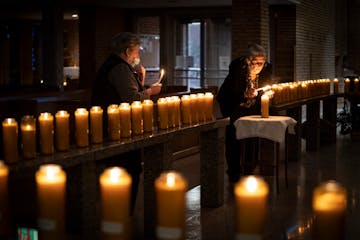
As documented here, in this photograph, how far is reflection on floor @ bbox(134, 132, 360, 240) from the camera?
492 centimetres

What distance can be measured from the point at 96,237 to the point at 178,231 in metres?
2.80

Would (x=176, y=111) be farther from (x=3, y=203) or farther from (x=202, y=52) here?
(x=202, y=52)

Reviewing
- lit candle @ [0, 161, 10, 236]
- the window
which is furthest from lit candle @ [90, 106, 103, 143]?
the window

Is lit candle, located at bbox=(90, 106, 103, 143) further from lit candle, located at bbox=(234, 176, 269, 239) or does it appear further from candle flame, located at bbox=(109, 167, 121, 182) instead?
lit candle, located at bbox=(234, 176, 269, 239)

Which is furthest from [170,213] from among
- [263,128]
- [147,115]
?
[263,128]

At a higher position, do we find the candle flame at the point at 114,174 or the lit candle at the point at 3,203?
the candle flame at the point at 114,174

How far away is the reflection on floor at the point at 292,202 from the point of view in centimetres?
492

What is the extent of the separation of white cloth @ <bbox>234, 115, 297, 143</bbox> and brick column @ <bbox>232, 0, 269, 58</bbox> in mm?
4950

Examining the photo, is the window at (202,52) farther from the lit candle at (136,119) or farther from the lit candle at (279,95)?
the lit candle at (136,119)

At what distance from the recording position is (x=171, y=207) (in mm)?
1332

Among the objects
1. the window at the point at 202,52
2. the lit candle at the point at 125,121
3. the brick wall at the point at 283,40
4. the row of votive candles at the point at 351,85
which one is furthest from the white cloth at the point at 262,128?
the window at the point at 202,52

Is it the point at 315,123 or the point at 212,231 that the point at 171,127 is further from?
the point at 315,123

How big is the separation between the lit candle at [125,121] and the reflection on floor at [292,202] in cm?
89

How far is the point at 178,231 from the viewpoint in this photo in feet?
4.33
